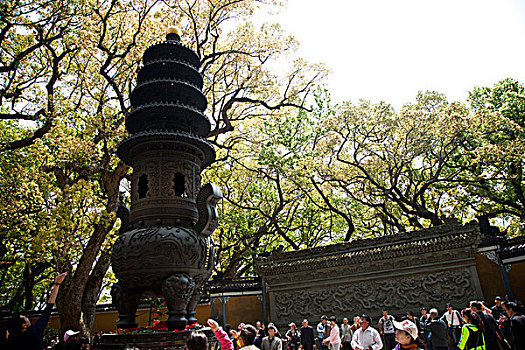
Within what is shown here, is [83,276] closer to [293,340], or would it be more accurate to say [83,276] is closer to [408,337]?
[293,340]

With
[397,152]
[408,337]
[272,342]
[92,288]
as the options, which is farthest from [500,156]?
[92,288]

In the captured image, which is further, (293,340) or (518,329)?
(293,340)

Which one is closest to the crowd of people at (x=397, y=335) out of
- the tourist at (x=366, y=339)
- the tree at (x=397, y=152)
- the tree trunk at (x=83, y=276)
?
the tourist at (x=366, y=339)

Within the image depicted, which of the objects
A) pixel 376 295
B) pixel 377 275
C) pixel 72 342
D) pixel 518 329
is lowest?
pixel 518 329

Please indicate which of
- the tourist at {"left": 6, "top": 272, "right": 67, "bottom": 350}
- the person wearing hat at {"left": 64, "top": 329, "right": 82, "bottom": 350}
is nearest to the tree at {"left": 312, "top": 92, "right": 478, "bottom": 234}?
the person wearing hat at {"left": 64, "top": 329, "right": 82, "bottom": 350}

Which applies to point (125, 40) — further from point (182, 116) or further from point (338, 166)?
point (338, 166)

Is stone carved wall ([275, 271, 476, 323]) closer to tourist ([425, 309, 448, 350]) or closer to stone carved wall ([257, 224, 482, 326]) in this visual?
stone carved wall ([257, 224, 482, 326])

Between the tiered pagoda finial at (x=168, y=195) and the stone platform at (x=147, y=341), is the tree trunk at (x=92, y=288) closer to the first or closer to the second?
the tiered pagoda finial at (x=168, y=195)

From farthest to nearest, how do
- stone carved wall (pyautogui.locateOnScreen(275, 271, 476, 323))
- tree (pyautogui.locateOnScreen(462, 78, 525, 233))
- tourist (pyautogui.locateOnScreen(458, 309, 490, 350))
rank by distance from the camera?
tree (pyautogui.locateOnScreen(462, 78, 525, 233)) < stone carved wall (pyautogui.locateOnScreen(275, 271, 476, 323)) < tourist (pyautogui.locateOnScreen(458, 309, 490, 350))

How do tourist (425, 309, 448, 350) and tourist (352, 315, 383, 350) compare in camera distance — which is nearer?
tourist (352, 315, 383, 350)

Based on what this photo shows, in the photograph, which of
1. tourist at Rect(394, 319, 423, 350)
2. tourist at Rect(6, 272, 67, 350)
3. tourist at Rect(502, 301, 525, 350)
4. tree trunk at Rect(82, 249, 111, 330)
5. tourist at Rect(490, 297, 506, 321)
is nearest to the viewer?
tourist at Rect(394, 319, 423, 350)

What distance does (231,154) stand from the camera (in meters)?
13.8

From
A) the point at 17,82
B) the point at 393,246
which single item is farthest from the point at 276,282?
the point at 17,82

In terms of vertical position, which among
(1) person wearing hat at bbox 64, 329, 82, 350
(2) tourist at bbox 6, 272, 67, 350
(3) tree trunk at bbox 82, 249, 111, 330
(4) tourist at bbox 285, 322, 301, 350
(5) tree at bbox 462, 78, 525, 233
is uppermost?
(5) tree at bbox 462, 78, 525, 233
